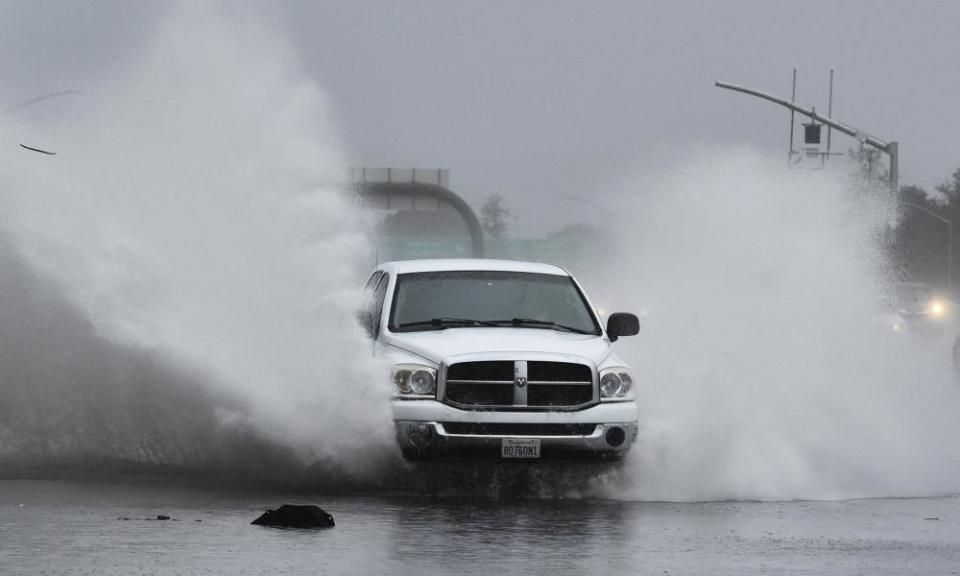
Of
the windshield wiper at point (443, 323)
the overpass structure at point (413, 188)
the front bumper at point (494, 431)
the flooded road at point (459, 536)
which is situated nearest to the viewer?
the flooded road at point (459, 536)

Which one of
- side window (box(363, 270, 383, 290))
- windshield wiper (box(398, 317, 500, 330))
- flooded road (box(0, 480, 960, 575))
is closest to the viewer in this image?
flooded road (box(0, 480, 960, 575))

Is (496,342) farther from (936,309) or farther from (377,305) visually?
(936,309)

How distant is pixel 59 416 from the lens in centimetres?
1584

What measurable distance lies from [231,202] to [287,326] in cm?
293

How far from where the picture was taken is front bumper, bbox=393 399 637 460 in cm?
1324

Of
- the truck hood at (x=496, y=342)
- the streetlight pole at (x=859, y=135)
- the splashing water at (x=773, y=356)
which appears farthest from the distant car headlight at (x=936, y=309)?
the truck hood at (x=496, y=342)

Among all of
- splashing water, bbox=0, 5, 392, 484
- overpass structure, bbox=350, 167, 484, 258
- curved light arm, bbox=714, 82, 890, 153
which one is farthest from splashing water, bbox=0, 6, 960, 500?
overpass structure, bbox=350, 167, 484, 258

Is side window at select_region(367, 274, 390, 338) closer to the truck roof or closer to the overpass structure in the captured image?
the truck roof

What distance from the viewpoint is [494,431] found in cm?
1334

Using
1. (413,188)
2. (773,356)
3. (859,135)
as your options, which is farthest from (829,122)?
(413,188)

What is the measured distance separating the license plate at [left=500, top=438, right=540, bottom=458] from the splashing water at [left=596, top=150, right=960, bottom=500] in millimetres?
944

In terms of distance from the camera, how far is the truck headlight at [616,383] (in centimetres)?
1372

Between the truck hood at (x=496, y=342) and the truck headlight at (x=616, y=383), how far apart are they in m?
0.12

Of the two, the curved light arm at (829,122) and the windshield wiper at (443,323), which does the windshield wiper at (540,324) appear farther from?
the curved light arm at (829,122)
